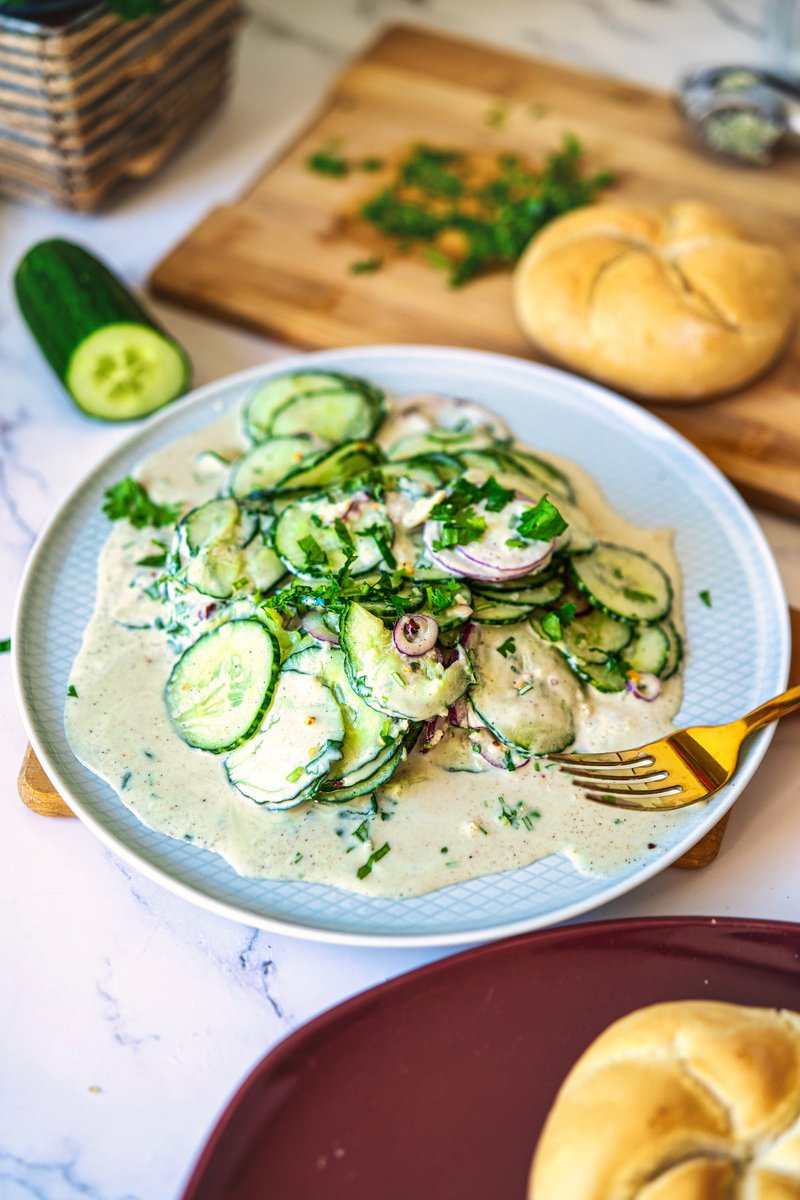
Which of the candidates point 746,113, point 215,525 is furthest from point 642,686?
point 746,113

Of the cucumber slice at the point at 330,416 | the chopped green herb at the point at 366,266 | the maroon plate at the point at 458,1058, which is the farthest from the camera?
the chopped green herb at the point at 366,266

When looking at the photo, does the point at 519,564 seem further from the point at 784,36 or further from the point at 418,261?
the point at 784,36

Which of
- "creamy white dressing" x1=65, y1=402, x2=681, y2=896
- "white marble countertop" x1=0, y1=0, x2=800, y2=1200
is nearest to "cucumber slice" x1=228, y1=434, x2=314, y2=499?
"creamy white dressing" x1=65, y1=402, x2=681, y2=896

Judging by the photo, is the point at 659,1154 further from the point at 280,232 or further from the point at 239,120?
the point at 239,120

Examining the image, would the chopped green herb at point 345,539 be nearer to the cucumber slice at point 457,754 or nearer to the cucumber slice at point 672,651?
the cucumber slice at point 457,754

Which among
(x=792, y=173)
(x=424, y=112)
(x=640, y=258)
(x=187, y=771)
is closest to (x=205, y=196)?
(x=424, y=112)

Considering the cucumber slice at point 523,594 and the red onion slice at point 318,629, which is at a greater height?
the red onion slice at point 318,629

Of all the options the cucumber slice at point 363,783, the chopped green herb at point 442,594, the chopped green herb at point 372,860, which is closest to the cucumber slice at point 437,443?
the chopped green herb at point 442,594
